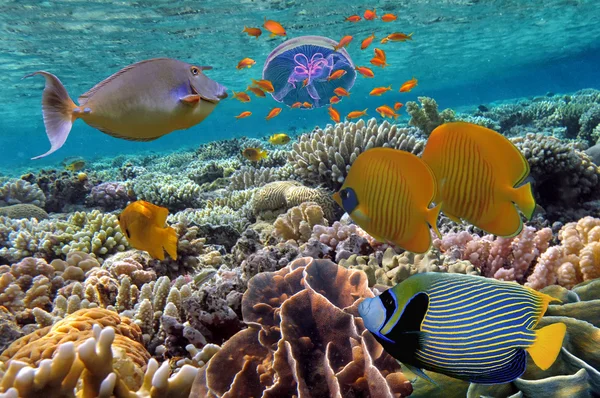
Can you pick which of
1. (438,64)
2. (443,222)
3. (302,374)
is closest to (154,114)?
(302,374)

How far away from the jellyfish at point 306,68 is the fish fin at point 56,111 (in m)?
4.50

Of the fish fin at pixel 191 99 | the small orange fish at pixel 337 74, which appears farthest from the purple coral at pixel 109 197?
the fish fin at pixel 191 99

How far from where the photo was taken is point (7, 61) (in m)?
27.5

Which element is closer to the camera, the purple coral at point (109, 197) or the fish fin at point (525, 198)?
the fish fin at point (525, 198)

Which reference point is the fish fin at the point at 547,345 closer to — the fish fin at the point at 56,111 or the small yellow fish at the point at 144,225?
the fish fin at the point at 56,111

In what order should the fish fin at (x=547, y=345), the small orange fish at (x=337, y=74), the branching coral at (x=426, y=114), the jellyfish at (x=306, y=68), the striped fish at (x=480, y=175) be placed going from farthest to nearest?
1. the branching coral at (x=426, y=114)
2. the small orange fish at (x=337, y=74)
3. the jellyfish at (x=306, y=68)
4. the striped fish at (x=480, y=175)
5. the fish fin at (x=547, y=345)

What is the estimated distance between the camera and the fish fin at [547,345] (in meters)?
1.12

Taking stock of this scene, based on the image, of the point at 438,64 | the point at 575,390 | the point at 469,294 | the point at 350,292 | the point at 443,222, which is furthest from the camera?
the point at 438,64

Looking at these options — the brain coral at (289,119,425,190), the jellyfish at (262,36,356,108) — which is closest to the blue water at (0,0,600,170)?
the jellyfish at (262,36,356,108)

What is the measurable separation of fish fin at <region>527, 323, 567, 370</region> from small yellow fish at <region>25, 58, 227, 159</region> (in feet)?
5.88

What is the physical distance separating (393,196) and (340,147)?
180 inches

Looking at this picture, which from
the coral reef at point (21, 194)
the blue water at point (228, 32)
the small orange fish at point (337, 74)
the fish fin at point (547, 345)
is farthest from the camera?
the blue water at point (228, 32)

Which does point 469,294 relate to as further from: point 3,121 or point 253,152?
point 3,121

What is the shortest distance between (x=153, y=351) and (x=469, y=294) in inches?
104
